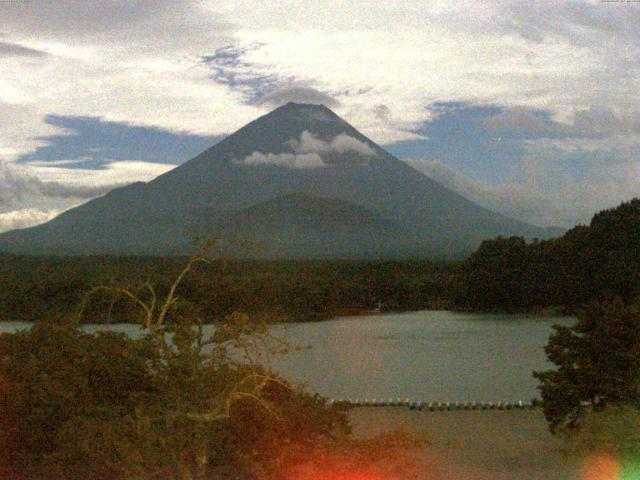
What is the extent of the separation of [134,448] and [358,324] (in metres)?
16.9

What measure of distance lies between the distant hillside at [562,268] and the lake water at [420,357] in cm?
93

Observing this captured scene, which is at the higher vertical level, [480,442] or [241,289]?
[241,289]

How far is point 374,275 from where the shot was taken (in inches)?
1186

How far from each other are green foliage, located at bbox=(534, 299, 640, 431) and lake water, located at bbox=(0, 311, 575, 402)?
9.09ft

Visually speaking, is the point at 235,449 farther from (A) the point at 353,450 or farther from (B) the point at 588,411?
(B) the point at 588,411

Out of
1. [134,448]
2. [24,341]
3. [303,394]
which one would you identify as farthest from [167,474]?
[24,341]

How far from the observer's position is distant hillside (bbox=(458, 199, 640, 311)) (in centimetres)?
2086

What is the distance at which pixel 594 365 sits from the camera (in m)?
6.83

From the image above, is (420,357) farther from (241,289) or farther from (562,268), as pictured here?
(562,268)

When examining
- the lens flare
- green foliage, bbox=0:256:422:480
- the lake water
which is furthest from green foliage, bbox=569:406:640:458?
the lake water

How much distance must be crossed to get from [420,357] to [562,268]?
28.7ft

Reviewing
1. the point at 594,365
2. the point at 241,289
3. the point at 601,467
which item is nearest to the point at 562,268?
the point at 241,289

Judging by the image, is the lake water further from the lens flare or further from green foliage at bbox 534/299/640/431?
the lens flare

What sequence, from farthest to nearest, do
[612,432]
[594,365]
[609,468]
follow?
[594,365] → [612,432] → [609,468]
